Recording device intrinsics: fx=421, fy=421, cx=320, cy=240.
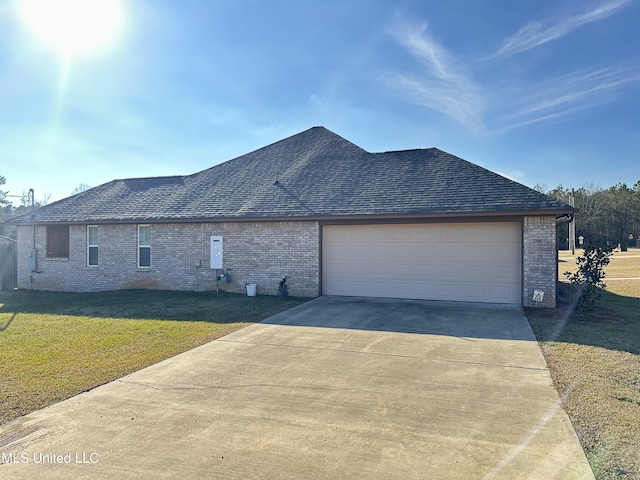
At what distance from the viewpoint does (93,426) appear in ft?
14.2

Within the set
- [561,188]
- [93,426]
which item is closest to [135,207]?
[93,426]

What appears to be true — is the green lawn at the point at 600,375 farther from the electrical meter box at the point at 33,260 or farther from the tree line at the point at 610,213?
the tree line at the point at 610,213

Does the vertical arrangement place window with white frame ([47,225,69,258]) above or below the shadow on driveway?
above

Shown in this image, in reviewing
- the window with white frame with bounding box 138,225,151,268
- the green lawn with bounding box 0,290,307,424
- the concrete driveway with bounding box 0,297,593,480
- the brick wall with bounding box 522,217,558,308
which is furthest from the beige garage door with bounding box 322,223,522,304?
the window with white frame with bounding box 138,225,151,268

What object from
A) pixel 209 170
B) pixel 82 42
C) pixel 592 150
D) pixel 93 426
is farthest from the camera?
pixel 592 150

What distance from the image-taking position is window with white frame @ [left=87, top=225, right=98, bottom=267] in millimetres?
15922

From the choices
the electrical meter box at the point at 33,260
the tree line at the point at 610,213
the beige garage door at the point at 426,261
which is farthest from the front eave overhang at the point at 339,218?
the tree line at the point at 610,213

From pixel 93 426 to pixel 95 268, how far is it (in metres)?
13.0

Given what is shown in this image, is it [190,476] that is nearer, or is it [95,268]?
[190,476]

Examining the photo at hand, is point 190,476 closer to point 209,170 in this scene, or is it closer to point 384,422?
point 384,422

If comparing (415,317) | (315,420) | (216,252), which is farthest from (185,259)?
(315,420)

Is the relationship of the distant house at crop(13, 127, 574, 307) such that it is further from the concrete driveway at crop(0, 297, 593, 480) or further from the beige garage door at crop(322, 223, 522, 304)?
the concrete driveway at crop(0, 297, 593, 480)

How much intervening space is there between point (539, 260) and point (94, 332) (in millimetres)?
10832

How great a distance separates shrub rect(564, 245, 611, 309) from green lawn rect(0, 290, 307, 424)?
765 cm
